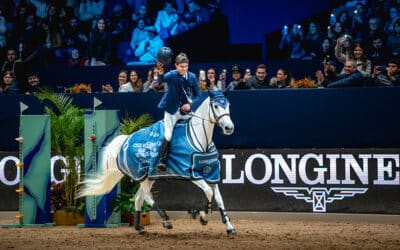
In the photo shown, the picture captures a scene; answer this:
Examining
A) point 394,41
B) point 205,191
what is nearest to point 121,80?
point 205,191

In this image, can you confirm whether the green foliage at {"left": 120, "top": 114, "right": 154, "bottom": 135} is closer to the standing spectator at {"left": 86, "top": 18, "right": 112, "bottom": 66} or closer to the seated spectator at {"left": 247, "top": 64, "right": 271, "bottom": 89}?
the seated spectator at {"left": 247, "top": 64, "right": 271, "bottom": 89}

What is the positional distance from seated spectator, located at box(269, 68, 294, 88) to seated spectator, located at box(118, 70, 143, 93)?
96.1 inches

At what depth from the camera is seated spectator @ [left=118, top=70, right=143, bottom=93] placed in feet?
48.8

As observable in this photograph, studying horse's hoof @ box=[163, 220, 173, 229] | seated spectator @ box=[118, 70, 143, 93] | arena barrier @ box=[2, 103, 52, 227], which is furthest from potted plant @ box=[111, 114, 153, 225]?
horse's hoof @ box=[163, 220, 173, 229]

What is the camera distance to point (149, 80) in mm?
15000

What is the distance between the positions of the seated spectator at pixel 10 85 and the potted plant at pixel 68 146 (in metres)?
2.24

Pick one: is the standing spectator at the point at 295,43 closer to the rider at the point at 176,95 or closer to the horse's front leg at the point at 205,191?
the rider at the point at 176,95

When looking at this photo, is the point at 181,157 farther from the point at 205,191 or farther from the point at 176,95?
the point at 176,95

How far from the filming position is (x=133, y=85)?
49.2 feet

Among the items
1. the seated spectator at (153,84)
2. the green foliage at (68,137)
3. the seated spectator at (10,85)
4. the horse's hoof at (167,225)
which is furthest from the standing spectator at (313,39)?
the seated spectator at (10,85)

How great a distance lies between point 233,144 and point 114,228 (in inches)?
106

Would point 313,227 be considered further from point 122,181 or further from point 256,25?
point 256,25

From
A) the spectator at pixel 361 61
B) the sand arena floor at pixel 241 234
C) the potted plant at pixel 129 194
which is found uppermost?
the spectator at pixel 361 61

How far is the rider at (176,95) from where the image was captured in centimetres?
1140
